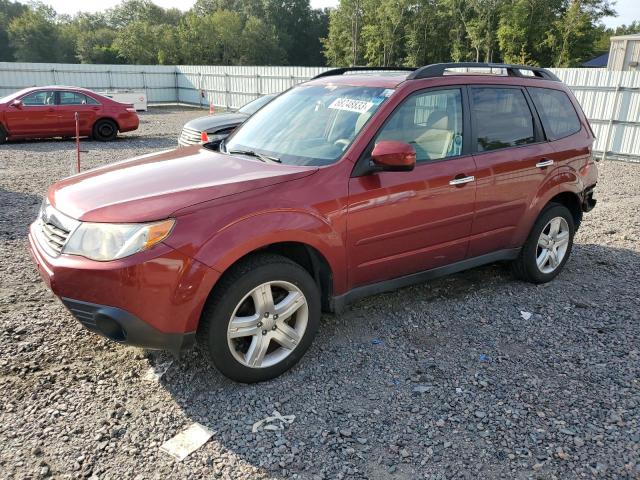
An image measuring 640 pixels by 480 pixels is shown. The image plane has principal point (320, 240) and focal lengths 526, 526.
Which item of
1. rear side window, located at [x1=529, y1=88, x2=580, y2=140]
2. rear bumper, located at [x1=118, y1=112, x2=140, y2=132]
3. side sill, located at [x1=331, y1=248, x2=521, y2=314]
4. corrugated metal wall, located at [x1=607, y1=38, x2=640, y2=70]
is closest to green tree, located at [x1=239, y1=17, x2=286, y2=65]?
corrugated metal wall, located at [x1=607, y1=38, x2=640, y2=70]

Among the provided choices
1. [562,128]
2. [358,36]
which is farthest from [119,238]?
[358,36]

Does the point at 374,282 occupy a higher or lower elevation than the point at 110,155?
higher

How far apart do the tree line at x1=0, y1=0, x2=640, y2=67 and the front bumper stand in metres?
44.4

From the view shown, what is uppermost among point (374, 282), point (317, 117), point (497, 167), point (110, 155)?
point (317, 117)

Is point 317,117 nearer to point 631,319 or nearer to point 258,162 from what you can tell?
point 258,162

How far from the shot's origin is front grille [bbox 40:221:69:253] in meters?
2.96

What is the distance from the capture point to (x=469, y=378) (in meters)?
3.42

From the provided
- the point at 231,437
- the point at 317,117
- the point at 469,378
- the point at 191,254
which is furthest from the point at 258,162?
the point at 469,378

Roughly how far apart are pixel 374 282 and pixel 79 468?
212 centimetres

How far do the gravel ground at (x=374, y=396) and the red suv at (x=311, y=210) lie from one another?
15.3 inches

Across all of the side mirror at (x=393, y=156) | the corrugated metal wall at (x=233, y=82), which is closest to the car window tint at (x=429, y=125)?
the side mirror at (x=393, y=156)

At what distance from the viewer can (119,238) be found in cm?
277

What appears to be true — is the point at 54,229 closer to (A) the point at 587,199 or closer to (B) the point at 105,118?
(A) the point at 587,199

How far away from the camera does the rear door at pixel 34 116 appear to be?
13688mm
